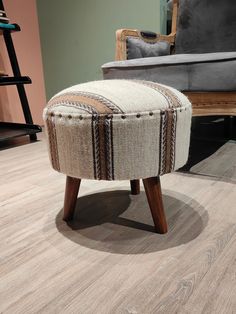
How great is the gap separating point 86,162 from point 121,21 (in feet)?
5.72

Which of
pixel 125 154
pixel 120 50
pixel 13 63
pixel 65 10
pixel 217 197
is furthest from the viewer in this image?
pixel 65 10

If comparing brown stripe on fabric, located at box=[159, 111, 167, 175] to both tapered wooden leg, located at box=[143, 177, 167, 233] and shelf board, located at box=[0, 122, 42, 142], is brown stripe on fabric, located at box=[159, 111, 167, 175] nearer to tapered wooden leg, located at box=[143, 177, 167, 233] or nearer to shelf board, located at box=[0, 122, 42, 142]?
tapered wooden leg, located at box=[143, 177, 167, 233]

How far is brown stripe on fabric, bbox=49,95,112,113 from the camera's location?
67cm

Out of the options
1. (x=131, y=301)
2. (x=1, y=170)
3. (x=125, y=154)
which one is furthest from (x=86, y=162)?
(x=1, y=170)

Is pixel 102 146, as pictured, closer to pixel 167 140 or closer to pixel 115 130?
pixel 115 130

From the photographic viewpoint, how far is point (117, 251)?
29.6 inches

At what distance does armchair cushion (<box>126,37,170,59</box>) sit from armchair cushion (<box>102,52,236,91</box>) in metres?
0.26

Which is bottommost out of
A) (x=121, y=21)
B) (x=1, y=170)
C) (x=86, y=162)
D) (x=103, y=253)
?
(x=1, y=170)

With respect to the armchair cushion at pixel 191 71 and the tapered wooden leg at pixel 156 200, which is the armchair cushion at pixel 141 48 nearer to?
the armchair cushion at pixel 191 71

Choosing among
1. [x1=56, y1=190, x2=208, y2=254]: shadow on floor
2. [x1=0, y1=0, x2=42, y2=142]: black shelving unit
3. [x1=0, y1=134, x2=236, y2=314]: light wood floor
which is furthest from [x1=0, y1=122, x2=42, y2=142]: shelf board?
[x1=56, y1=190, x2=208, y2=254]: shadow on floor

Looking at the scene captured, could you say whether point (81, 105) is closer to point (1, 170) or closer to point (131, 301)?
point (131, 301)

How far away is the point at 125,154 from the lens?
2.26 feet

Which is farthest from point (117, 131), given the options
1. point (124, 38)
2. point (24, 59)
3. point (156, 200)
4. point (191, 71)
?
point (24, 59)

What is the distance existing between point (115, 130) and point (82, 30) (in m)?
1.93
